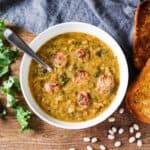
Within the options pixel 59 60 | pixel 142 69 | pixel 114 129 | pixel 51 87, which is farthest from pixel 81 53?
pixel 114 129

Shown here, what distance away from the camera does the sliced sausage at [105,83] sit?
321 cm

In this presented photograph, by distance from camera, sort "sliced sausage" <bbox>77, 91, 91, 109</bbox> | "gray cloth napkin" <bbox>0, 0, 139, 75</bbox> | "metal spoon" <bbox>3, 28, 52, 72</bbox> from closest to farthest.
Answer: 1. "metal spoon" <bbox>3, 28, 52, 72</bbox>
2. "sliced sausage" <bbox>77, 91, 91, 109</bbox>
3. "gray cloth napkin" <bbox>0, 0, 139, 75</bbox>

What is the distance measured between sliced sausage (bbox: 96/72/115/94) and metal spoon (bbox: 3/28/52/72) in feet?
0.86

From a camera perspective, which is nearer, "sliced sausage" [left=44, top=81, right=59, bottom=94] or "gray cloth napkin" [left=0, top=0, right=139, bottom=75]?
"sliced sausage" [left=44, top=81, right=59, bottom=94]

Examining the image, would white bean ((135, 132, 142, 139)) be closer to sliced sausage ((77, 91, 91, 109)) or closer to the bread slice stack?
the bread slice stack

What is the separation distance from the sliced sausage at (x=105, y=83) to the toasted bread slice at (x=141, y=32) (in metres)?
0.19

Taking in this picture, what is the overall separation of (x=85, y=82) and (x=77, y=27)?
0.93 feet

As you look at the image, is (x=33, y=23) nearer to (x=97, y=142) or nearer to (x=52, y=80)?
(x=52, y=80)

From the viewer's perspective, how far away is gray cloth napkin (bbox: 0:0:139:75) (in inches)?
133

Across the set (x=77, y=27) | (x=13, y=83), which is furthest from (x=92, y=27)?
(x=13, y=83)

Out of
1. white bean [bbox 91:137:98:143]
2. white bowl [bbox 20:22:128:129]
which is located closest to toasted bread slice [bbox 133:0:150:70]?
white bowl [bbox 20:22:128:129]

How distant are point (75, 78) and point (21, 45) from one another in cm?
32

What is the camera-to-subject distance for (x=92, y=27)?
3.24 m

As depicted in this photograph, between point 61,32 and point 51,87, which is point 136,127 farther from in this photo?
point 61,32
